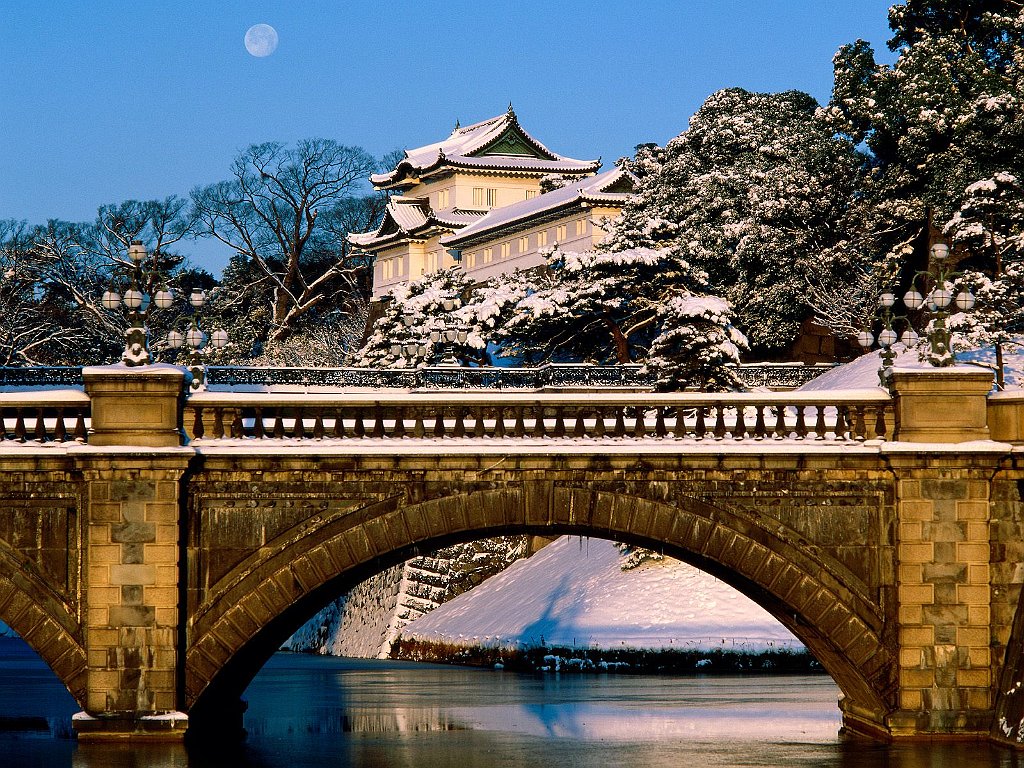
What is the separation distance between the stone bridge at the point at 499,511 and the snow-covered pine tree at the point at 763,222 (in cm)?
2953

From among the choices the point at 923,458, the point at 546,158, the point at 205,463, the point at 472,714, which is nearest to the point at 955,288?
the point at 472,714

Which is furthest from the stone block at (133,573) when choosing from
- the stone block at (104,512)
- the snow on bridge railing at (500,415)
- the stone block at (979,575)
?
the stone block at (979,575)

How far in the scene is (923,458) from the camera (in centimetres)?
2448

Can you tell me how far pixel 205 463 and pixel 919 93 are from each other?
35.5 metres

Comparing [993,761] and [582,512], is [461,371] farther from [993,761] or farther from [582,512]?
[993,761]

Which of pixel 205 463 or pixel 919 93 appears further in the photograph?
pixel 919 93

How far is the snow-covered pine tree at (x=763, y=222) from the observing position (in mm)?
56906

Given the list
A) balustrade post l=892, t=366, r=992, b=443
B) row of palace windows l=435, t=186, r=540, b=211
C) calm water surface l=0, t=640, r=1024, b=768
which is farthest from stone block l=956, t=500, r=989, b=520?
row of palace windows l=435, t=186, r=540, b=211

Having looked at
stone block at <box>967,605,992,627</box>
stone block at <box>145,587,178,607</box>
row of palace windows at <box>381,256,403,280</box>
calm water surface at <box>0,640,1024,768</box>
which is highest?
row of palace windows at <box>381,256,403,280</box>

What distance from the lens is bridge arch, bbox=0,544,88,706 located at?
78.4ft

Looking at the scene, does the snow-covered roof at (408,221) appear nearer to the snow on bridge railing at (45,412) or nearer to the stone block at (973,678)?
the snow on bridge railing at (45,412)

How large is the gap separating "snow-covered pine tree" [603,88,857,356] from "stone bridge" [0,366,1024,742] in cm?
2953

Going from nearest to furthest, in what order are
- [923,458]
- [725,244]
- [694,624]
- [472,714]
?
[923,458]
[472,714]
[694,624]
[725,244]

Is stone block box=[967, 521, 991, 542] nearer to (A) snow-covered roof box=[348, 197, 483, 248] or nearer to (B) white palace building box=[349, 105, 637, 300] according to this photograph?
(B) white palace building box=[349, 105, 637, 300]
